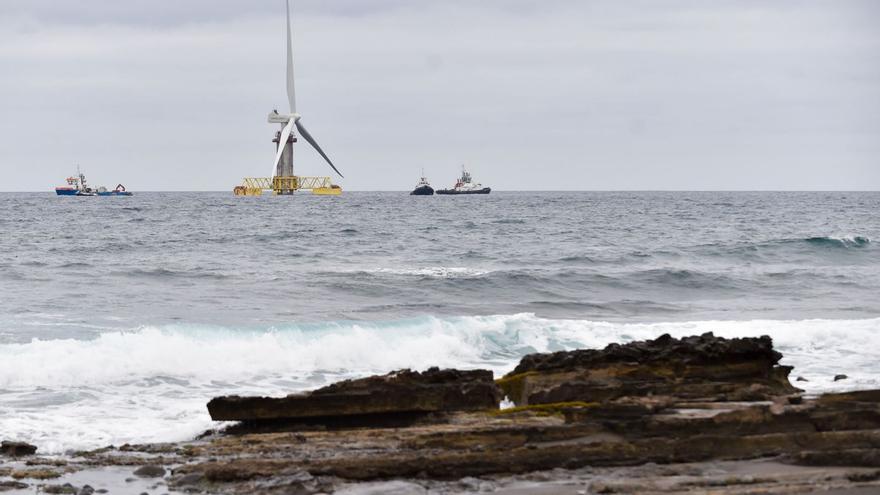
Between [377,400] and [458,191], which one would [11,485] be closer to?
[377,400]

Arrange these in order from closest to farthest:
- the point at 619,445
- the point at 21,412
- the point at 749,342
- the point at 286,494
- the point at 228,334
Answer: the point at 286,494 → the point at 619,445 → the point at 749,342 → the point at 21,412 → the point at 228,334

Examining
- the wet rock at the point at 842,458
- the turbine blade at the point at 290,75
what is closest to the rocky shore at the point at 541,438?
the wet rock at the point at 842,458

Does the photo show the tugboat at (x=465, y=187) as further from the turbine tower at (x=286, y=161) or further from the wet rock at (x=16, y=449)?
the wet rock at (x=16, y=449)

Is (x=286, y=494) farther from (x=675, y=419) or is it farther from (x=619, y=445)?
(x=675, y=419)

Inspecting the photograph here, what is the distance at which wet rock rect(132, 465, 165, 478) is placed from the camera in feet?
34.7

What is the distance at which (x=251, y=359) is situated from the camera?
1998 cm

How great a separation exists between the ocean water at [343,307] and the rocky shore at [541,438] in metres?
1.89

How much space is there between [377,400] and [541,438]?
77.9 inches

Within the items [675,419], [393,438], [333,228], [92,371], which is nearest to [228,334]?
[92,371]

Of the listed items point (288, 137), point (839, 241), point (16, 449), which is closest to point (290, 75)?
point (288, 137)

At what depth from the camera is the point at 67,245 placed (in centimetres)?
4622

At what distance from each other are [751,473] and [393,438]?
3522 mm

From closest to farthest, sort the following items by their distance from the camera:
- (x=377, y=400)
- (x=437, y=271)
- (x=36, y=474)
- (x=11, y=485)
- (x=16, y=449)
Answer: (x=11, y=485), (x=36, y=474), (x=377, y=400), (x=16, y=449), (x=437, y=271)

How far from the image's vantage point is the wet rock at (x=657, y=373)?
11.6 metres
